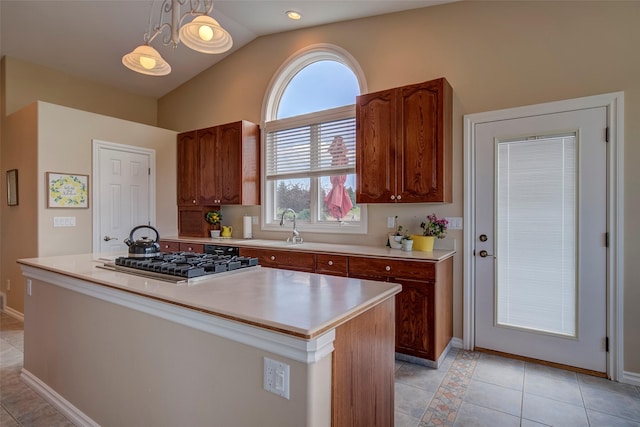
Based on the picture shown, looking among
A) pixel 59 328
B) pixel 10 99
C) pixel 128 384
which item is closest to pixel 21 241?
pixel 10 99

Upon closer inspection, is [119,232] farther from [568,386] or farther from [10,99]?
[568,386]

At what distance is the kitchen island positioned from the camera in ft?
3.67

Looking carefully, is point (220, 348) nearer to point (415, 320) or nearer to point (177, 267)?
point (177, 267)

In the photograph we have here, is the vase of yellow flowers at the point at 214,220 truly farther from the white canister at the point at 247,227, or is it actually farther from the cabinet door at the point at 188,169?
the white canister at the point at 247,227

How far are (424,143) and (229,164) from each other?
251 cm

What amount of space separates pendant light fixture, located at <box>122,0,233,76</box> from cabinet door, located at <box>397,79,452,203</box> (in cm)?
161

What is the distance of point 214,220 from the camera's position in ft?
15.3

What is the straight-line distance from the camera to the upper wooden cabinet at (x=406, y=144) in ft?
9.38

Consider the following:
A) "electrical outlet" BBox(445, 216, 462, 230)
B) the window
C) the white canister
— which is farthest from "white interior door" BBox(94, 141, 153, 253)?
"electrical outlet" BBox(445, 216, 462, 230)

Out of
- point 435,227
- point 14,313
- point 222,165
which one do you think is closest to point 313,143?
point 222,165

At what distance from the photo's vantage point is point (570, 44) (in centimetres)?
266

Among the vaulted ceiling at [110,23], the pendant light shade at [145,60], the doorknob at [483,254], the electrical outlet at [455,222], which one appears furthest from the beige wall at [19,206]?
the doorknob at [483,254]

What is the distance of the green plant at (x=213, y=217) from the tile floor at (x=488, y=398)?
2.42 m

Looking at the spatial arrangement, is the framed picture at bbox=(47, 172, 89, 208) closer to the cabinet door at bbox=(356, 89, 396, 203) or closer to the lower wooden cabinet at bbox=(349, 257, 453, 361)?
the cabinet door at bbox=(356, 89, 396, 203)
